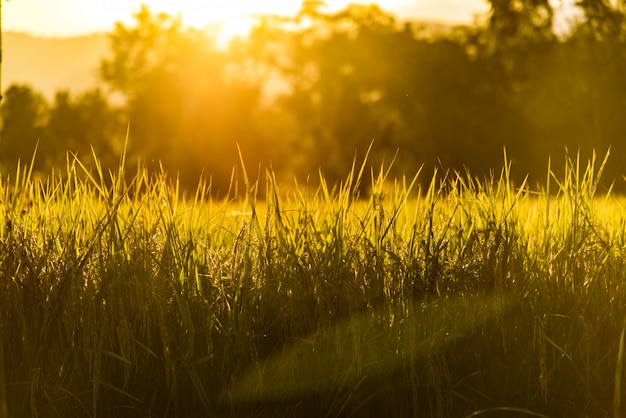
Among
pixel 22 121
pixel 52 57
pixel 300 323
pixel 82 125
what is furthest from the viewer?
pixel 52 57

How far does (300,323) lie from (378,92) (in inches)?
729

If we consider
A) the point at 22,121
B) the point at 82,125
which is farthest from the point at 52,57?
the point at 82,125

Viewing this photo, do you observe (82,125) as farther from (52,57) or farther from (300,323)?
(52,57)

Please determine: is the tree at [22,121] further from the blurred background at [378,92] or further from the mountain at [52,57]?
the mountain at [52,57]

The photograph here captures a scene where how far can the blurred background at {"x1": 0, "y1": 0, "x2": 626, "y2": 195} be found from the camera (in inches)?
691

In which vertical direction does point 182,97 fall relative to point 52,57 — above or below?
below

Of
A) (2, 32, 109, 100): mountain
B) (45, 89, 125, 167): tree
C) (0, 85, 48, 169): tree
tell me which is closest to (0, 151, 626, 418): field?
(0, 85, 48, 169): tree

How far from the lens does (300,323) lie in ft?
10.8

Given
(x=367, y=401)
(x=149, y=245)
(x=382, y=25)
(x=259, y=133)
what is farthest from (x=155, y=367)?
(x=259, y=133)

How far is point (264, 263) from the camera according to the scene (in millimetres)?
3408

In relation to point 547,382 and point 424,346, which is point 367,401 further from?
point 547,382

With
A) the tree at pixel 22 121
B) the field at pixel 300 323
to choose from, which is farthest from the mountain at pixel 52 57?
the field at pixel 300 323

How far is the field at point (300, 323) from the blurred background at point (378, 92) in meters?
12.1

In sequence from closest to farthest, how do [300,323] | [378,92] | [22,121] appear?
[300,323] → [378,92] → [22,121]
